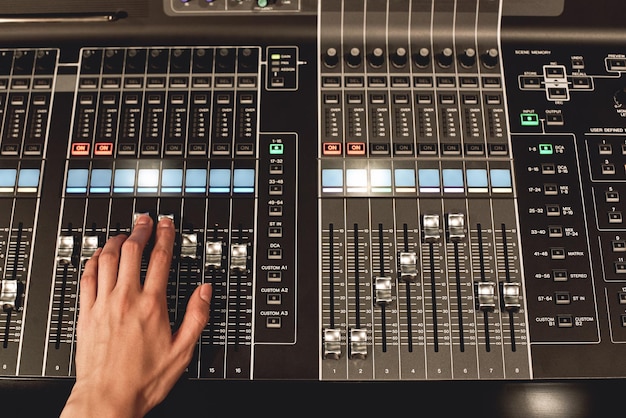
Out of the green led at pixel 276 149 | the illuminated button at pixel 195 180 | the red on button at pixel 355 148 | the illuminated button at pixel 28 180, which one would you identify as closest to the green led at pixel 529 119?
the red on button at pixel 355 148

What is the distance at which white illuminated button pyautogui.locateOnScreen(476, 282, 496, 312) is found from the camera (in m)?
1.73

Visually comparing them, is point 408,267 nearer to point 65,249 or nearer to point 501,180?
point 501,180

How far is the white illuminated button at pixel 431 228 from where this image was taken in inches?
71.2

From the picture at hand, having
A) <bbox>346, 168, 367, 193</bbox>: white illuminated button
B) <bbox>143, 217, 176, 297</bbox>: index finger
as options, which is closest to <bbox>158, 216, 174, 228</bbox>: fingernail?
<bbox>143, 217, 176, 297</bbox>: index finger

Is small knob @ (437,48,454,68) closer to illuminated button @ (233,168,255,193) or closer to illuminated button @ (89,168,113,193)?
illuminated button @ (233,168,255,193)

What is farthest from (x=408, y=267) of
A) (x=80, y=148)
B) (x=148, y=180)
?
(x=80, y=148)

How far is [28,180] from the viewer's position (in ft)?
6.24

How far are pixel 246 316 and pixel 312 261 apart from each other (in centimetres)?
26

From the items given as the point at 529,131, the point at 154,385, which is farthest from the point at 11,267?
the point at 529,131

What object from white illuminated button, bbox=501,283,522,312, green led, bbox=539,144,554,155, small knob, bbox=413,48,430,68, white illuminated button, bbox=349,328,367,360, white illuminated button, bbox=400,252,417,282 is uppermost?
small knob, bbox=413,48,430,68

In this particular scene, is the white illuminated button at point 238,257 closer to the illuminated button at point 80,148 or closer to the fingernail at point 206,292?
the fingernail at point 206,292

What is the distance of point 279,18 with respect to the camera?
2137 millimetres

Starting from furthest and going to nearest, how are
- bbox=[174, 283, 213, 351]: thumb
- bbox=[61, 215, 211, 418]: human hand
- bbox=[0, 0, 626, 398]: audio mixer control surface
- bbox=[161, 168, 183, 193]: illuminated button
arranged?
bbox=[161, 168, 183, 193]: illuminated button, bbox=[0, 0, 626, 398]: audio mixer control surface, bbox=[174, 283, 213, 351]: thumb, bbox=[61, 215, 211, 418]: human hand

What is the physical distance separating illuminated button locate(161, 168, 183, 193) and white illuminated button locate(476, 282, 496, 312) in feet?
3.23
